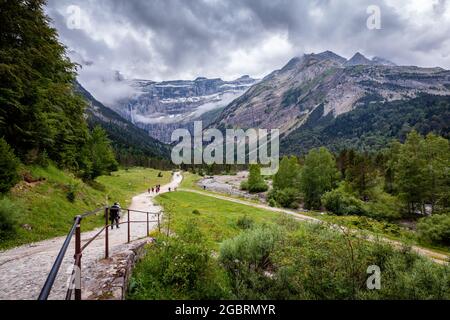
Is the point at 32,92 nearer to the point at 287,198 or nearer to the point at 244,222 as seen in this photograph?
the point at 244,222

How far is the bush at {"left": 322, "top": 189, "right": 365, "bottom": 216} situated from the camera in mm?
46531

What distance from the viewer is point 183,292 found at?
31.1 feet

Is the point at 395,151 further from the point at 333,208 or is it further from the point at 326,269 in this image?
the point at 326,269

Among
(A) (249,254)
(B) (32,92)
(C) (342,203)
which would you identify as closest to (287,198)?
(C) (342,203)

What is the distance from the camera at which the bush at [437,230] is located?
2977cm

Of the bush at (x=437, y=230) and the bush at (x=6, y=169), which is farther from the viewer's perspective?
the bush at (x=437, y=230)

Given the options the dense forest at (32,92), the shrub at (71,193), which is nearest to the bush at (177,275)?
the dense forest at (32,92)

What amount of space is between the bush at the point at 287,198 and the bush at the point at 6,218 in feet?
178

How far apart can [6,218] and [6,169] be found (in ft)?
11.3

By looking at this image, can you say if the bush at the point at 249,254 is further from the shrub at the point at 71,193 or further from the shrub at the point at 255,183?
the shrub at the point at 255,183

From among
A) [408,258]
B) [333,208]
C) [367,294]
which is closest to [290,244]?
[367,294]

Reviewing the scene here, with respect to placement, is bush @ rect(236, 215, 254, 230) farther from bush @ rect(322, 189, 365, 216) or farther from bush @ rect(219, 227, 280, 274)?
bush @ rect(322, 189, 365, 216)

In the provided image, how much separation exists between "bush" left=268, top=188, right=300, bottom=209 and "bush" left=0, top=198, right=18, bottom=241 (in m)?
54.2

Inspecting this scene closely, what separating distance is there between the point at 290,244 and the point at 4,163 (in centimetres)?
1631
